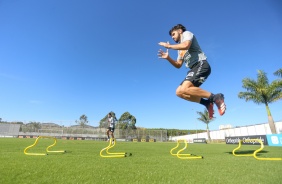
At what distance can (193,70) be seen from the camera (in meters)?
Result: 4.29

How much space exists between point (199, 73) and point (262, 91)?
94.4 ft

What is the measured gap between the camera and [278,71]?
25.2 metres

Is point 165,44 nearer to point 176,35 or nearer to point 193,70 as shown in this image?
point 176,35

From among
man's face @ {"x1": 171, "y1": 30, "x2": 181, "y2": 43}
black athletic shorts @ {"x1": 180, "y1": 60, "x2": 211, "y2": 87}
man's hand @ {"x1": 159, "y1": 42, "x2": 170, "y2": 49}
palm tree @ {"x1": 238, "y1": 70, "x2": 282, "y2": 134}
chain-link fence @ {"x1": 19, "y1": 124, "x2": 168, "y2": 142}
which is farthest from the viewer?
chain-link fence @ {"x1": 19, "y1": 124, "x2": 168, "y2": 142}

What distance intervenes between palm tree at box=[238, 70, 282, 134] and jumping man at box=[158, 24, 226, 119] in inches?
1086

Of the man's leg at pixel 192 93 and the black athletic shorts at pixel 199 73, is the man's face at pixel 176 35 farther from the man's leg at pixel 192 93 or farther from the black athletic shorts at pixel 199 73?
the man's leg at pixel 192 93

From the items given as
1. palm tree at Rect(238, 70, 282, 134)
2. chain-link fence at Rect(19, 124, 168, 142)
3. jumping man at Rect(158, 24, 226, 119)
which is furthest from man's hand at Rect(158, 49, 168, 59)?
chain-link fence at Rect(19, 124, 168, 142)

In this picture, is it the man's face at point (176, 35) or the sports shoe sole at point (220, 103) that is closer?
the sports shoe sole at point (220, 103)

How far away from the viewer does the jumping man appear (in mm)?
4066

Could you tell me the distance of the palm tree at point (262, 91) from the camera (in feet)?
87.1

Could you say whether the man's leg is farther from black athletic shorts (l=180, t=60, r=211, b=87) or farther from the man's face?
the man's face

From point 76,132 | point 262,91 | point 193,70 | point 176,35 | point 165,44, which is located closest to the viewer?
point 165,44

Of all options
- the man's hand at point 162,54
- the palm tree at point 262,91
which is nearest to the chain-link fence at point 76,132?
the palm tree at point 262,91

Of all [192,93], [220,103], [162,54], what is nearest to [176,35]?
[162,54]
